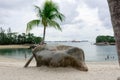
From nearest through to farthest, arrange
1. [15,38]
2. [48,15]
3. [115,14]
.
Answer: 1. [115,14]
2. [48,15]
3. [15,38]

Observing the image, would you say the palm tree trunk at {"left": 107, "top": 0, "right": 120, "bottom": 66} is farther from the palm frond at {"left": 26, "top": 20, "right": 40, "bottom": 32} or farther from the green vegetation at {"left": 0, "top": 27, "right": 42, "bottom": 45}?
the green vegetation at {"left": 0, "top": 27, "right": 42, "bottom": 45}

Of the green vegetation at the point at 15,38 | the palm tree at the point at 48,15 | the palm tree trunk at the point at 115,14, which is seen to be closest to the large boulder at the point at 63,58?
the palm tree at the point at 48,15

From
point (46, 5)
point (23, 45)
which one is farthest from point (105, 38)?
point (46, 5)

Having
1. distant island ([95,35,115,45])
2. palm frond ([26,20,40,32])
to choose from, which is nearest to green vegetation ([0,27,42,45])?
distant island ([95,35,115,45])

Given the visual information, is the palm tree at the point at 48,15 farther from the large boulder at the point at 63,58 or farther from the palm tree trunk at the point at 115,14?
the palm tree trunk at the point at 115,14

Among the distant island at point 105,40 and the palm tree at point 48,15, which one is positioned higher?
the palm tree at point 48,15

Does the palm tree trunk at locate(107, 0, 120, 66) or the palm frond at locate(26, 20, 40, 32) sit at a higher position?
the palm frond at locate(26, 20, 40, 32)

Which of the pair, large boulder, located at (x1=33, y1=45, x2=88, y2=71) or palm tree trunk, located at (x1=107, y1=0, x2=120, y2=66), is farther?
large boulder, located at (x1=33, y1=45, x2=88, y2=71)

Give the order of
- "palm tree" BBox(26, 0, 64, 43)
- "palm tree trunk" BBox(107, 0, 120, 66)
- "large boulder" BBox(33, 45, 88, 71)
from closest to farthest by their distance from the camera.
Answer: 1. "palm tree trunk" BBox(107, 0, 120, 66)
2. "large boulder" BBox(33, 45, 88, 71)
3. "palm tree" BBox(26, 0, 64, 43)

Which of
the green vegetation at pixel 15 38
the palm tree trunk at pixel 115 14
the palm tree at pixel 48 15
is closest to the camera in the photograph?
the palm tree trunk at pixel 115 14

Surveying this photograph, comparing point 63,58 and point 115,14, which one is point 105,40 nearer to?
point 63,58

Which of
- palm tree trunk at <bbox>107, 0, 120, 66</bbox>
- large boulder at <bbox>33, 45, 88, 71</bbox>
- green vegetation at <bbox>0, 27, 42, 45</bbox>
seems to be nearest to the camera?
palm tree trunk at <bbox>107, 0, 120, 66</bbox>

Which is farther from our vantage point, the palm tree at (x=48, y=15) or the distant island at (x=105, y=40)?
the distant island at (x=105, y=40)

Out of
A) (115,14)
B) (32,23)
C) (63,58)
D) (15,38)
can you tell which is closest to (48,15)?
(32,23)
